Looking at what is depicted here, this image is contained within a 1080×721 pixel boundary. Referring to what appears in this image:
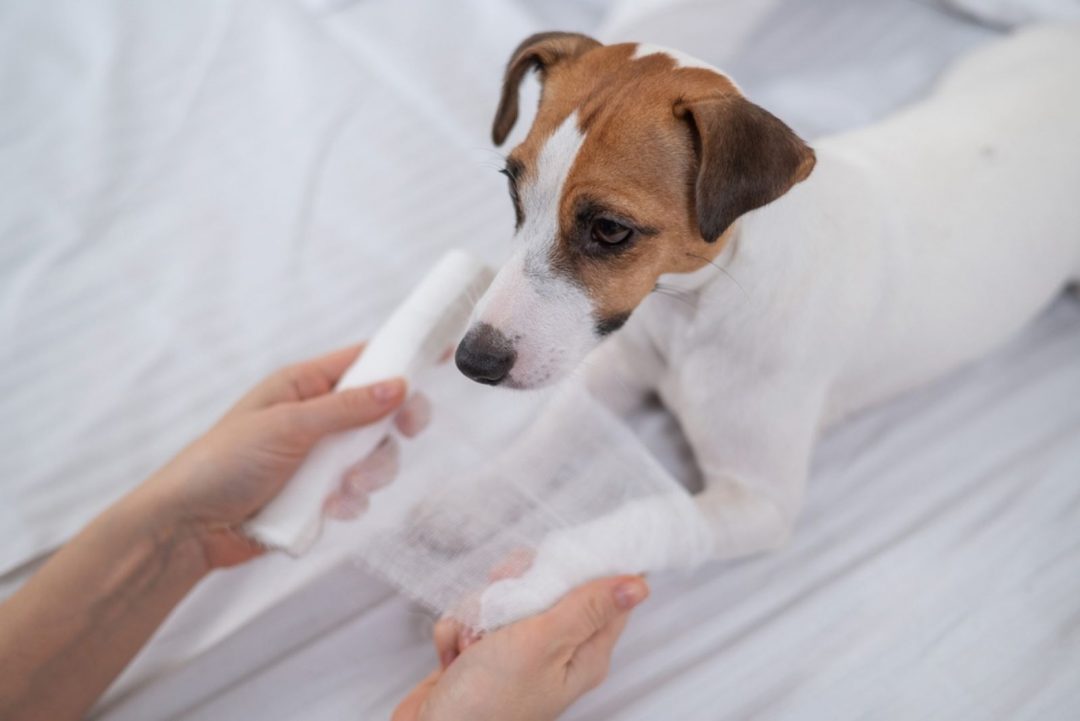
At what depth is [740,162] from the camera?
1.12 metres

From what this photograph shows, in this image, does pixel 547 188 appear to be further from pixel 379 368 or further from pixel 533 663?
pixel 533 663

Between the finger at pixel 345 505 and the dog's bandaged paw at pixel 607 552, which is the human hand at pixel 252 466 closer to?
the finger at pixel 345 505

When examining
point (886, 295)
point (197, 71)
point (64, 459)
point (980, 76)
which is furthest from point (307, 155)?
point (980, 76)

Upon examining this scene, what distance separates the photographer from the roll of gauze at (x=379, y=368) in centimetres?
139

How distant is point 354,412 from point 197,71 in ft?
5.06

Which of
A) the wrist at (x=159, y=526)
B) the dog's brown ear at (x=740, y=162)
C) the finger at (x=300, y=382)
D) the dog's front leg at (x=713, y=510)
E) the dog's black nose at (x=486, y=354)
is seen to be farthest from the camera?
the finger at (x=300, y=382)

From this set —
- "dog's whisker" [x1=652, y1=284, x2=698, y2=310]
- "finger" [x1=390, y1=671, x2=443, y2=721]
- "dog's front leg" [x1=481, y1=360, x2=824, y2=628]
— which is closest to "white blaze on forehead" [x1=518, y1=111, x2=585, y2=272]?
"dog's whisker" [x1=652, y1=284, x2=698, y2=310]

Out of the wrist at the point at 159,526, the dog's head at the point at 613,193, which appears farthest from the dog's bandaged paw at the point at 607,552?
the wrist at the point at 159,526

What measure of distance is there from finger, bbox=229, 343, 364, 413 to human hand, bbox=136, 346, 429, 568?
34 millimetres

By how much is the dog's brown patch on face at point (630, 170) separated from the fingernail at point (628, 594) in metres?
0.43

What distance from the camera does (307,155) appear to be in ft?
7.30

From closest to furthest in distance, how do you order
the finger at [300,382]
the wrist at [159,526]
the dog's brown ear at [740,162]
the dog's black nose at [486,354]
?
the dog's brown ear at [740,162]
the dog's black nose at [486,354]
the wrist at [159,526]
the finger at [300,382]

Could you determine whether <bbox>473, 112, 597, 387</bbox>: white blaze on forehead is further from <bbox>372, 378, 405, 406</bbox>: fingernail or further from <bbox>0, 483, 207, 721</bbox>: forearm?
<bbox>0, 483, 207, 721</bbox>: forearm

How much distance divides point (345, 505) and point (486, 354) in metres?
0.50
